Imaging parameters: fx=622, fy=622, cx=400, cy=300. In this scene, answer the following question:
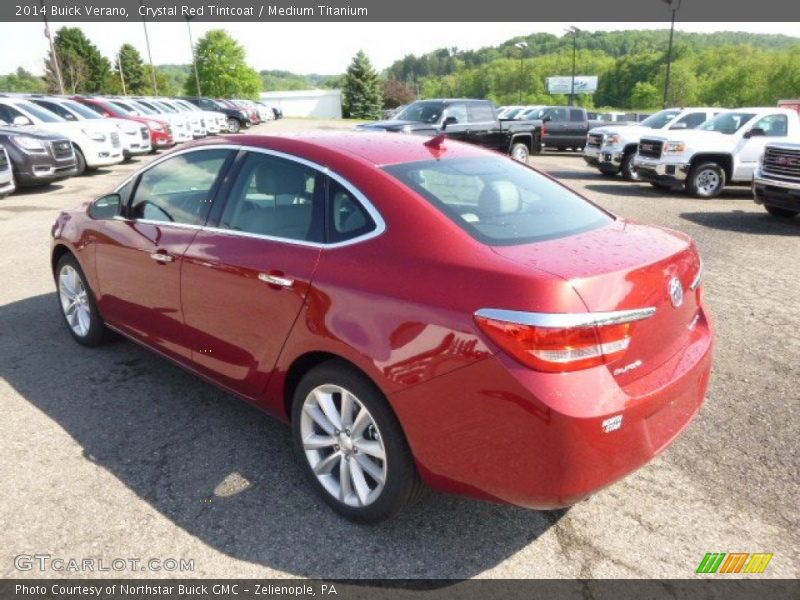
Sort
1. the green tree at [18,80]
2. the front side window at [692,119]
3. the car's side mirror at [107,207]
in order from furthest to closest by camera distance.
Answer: the green tree at [18,80], the front side window at [692,119], the car's side mirror at [107,207]

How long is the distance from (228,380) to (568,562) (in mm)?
1949

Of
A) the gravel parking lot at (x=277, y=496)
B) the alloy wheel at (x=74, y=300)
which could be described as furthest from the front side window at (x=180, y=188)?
the gravel parking lot at (x=277, y=496)

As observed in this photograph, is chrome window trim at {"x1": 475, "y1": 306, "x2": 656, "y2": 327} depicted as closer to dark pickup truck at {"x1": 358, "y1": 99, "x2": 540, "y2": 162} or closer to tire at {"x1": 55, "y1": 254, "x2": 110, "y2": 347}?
tire at {"x1": 55, "y1": 254, "x2": 110, "y2": 347}

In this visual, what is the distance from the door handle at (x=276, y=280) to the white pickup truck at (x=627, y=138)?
1412cm

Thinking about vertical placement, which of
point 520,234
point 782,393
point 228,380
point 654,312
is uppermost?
point 520,234

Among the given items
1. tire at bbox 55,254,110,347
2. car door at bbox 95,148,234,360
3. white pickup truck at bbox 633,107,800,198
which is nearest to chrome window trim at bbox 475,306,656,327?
car door at bbox 95,148,234,360

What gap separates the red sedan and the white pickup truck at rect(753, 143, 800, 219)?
7963mm

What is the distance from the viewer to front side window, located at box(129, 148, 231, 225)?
359cm

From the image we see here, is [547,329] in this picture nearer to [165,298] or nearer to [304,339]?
[304,339]

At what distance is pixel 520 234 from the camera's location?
272 cm

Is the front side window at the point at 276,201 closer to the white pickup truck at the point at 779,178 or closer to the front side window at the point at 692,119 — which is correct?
the white pickup truck at the point at 779,178

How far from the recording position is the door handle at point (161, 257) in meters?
3.63

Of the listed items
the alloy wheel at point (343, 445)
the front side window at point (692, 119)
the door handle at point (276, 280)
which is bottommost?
the alloy wheel at point (343, 445)

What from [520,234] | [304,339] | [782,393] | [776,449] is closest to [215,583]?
[304,339]
